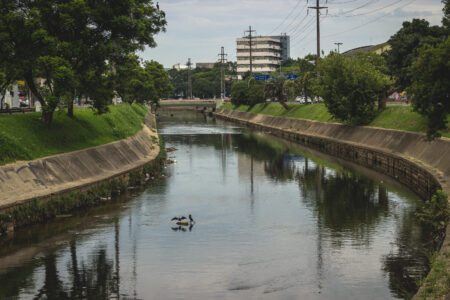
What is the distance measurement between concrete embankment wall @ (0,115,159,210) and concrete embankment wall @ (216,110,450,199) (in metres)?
23.8

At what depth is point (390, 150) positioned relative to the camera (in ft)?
220

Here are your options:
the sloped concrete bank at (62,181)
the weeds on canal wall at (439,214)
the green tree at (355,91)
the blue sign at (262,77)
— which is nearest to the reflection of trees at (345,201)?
the weeds on canal wall at (439,214)

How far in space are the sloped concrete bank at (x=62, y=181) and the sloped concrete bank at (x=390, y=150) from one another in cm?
2273

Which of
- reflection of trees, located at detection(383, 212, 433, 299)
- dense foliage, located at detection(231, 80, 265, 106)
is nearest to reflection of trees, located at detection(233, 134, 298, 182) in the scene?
reflection of trees, located at detection(383, 212, 433, 299)

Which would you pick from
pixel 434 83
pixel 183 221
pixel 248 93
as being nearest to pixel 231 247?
pixel 183 221

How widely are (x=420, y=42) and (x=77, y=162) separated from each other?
5733cm

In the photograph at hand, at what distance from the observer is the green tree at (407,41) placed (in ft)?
298

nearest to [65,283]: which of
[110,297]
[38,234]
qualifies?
[110,297]

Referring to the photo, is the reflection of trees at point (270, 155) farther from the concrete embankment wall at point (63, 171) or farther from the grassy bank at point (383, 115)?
the concrete embankment wall at point (63, 171)

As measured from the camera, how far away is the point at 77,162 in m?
47.8

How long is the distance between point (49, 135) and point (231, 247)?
22.8 metres

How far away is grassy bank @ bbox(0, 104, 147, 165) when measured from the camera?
1663 inches

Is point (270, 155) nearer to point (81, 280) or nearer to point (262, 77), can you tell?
point (81, 280)

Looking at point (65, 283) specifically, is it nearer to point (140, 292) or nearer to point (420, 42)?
point (140, 292)
